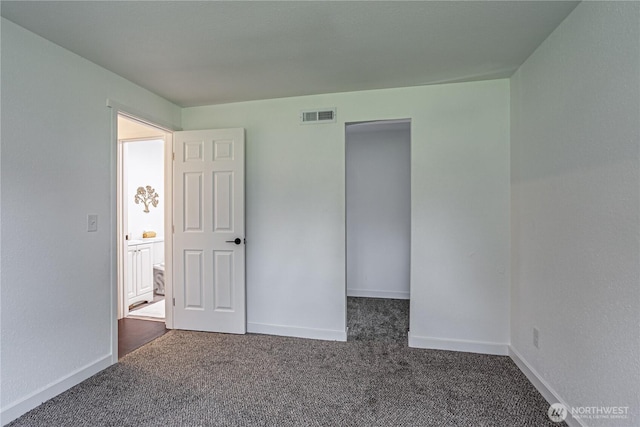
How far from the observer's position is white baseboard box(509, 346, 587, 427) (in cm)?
173

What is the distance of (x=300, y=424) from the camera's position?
1.77 metres

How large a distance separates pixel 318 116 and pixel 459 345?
252cm

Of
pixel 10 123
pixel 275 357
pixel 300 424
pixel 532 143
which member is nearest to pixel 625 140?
pixel 532 143

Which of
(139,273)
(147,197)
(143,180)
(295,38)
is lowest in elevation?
(139,273)

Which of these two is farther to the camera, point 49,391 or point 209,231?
point 209,231

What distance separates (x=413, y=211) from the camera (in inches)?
111

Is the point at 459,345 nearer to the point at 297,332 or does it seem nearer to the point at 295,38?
the point at 297,332

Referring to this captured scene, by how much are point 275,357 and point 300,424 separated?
874mm

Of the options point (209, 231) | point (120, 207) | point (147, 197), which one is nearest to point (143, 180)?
point (147, 197)

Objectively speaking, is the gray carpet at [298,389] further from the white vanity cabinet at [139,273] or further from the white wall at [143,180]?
the white wall at [143,180]

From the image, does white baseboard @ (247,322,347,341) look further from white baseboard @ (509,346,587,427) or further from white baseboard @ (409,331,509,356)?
white baseboard @ (509,346,587,427)

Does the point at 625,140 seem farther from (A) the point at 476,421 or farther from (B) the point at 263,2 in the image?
(B) the point at 263,2

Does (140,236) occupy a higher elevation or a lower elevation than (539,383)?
higher

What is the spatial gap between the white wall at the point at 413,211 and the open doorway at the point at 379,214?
58.4 inches
